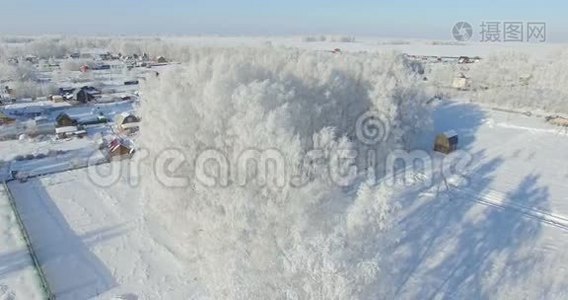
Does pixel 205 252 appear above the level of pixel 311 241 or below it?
below

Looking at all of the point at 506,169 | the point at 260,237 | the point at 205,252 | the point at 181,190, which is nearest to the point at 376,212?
the point at 260,237

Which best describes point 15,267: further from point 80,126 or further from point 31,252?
point 80,126

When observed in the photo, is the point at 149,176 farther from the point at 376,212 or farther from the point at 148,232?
the point at 376,212

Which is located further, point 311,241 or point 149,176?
point 149,176

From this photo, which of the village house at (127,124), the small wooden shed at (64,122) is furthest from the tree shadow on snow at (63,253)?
the small wooden shed at (64,122)

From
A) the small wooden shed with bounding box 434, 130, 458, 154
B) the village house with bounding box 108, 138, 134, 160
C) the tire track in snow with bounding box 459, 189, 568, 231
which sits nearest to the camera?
the tire track in snow with bounding box 459, 189, 568, 231

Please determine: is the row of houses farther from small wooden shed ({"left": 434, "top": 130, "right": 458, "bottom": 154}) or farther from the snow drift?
small wooden shed ({"left": 434, "top": 130, "right": 458, "bottom": 154})

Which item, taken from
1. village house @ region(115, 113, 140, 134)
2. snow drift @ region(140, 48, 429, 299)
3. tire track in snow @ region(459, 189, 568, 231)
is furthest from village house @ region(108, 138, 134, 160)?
tire track in snow @ region(459, 189, 568, 231)
